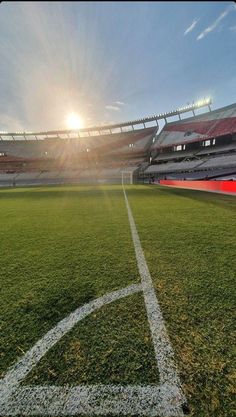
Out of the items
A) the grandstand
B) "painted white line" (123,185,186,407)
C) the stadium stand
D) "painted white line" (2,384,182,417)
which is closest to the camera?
"painted white line" (2,384,182,417)

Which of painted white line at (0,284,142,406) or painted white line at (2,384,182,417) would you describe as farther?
painted white line at (0,284,142,406)

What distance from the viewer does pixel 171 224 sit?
4.68m

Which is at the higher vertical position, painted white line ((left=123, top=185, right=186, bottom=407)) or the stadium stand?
A: the stadium stand

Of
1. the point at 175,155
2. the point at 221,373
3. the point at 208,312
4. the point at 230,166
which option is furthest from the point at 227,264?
the point at 175,155

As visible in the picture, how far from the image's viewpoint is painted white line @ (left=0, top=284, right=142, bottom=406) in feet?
3.66

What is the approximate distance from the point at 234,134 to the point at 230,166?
859 cm

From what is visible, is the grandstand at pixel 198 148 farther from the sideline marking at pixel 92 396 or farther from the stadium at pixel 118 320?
the sideline marking at pixel 92 396

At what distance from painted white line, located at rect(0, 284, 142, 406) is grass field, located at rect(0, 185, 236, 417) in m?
0.05

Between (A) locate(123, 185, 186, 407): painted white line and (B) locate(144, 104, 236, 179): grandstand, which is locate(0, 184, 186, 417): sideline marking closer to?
(A) locate(123, 185, 186, 407): painted white line

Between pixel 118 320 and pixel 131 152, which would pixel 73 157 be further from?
pixel 118 320

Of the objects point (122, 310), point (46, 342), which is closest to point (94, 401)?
point (46, 342)

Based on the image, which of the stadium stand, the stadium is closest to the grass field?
the stadium

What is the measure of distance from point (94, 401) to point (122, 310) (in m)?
0.73

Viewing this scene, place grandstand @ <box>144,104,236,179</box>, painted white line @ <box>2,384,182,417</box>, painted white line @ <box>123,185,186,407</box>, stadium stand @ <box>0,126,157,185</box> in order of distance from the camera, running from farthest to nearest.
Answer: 1. stadium stand @ <box>0,126,157,185</box>
2. grandstand @ <box>144,104,236,179</box>
3. painted white line @ <box>123,185,186,407</box>
4. painted white line @ <box>2,384,182,417</box>
